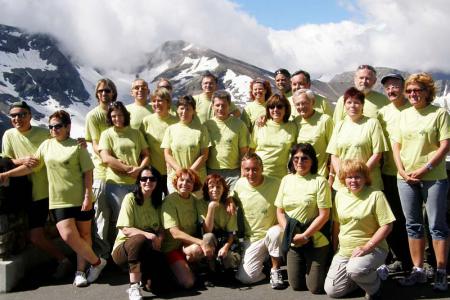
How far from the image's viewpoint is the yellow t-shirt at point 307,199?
718 centimetres

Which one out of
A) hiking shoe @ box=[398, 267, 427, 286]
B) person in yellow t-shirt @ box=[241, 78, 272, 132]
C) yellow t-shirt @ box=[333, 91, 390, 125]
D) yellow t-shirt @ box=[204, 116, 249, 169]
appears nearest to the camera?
hiking shoe @ box=[398, 267, 427, 286]

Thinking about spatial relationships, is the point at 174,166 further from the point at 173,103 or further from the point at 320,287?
the point at 320,287

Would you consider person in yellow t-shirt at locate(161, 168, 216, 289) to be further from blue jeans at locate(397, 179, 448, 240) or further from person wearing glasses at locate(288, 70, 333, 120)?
blue jeans at locate(397, 179, 448, 240)

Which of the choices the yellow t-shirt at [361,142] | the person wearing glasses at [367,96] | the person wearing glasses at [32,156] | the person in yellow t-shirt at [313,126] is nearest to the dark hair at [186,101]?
the person in yellow t-shirt at [313,126]

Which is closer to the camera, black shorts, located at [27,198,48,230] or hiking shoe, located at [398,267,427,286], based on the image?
hiking shoe, located at [398,267,427,286]

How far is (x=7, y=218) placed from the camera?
7598mm

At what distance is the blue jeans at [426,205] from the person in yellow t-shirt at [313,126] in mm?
1303

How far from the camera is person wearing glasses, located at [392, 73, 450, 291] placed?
7.00 meters

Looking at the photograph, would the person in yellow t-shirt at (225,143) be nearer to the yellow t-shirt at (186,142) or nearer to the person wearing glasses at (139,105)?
the yellow t-shirt at (186,142)

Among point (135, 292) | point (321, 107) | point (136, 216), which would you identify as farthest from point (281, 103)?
point (135, 292)

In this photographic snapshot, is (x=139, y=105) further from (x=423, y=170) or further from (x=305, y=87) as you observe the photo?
(x=423, y=170)

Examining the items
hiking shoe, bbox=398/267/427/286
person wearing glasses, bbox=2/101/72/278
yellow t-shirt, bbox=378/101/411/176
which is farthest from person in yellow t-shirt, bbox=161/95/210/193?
hiking shoe, bbox=398/267/427/286

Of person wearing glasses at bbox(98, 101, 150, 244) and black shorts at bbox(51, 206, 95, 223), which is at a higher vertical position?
person wearing glasses at bbox(98, 101, 150, 244)

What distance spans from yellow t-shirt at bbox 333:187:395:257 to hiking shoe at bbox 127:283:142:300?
108 inches
